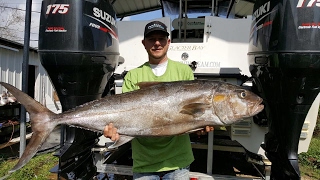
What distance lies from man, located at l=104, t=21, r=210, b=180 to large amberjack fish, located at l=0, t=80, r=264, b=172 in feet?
0.82

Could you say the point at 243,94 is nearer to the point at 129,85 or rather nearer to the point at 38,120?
the point at 129,85

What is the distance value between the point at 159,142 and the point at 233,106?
2.41 feet

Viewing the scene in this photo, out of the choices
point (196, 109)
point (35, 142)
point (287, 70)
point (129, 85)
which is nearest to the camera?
point (196, 109)

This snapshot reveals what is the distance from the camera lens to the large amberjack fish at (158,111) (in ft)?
7.63

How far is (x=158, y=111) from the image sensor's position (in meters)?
2.35

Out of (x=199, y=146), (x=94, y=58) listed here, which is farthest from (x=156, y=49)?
(x=199, y=146)

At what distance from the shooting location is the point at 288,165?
296 cm

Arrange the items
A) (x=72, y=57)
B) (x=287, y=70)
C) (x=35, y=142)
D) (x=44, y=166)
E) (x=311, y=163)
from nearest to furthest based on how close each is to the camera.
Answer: (x=35, y=142), (x=287, y=70), (x=72, y=57), (x=44, y=166), (x=311, y=163)

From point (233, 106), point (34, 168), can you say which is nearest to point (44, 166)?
point (34, 168)

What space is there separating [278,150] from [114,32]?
248 centimetres

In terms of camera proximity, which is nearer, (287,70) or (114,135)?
(114,135)

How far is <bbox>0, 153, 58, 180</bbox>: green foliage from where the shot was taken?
5.02 m

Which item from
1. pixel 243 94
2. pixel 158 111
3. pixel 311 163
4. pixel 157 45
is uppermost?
pixel 157 45

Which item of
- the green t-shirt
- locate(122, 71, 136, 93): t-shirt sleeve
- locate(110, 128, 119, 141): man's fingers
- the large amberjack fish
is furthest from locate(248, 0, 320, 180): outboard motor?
locate(110, 128, 119, 141): man's fingers
